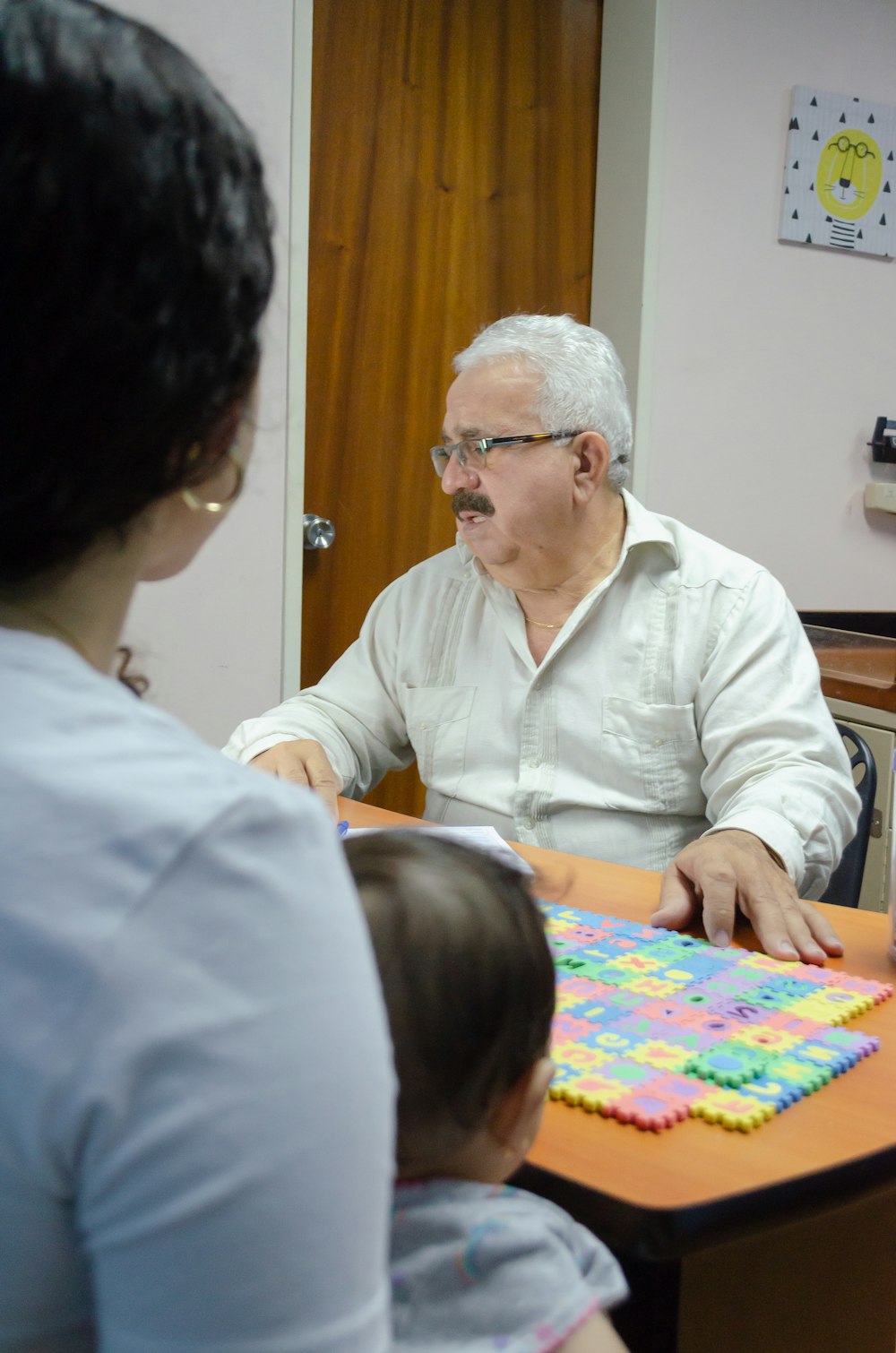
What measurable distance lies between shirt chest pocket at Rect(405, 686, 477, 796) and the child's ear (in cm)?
128

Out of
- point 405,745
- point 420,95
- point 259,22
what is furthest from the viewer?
point 420,95

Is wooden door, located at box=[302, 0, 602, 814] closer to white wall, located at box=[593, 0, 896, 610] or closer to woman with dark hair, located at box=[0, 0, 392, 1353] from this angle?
white wall, located at box=[593, 0, 896, 610]

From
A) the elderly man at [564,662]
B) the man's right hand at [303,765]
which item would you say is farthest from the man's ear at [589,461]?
the man's right hand at [303,765]

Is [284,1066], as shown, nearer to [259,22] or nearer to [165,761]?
[165,761]

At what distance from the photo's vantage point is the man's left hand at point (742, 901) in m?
1.23

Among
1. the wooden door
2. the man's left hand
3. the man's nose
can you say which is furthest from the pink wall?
the man's left hand

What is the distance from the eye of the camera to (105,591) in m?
0.50

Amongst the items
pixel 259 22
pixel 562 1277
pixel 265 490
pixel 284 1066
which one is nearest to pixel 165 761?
pixel 284 1066

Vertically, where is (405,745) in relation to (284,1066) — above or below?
below

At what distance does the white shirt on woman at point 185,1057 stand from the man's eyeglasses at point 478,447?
1.66 m

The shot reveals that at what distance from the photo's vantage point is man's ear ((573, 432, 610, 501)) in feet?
6.63

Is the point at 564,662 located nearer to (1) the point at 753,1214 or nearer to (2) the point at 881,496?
(1) the point at 753,1214

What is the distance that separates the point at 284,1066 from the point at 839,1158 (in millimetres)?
562

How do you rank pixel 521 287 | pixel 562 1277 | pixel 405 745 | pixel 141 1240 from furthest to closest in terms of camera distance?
1. pixel 521 287
2. pixel 405 745
3. pixel 562 1277
4. pixel 141 1240
